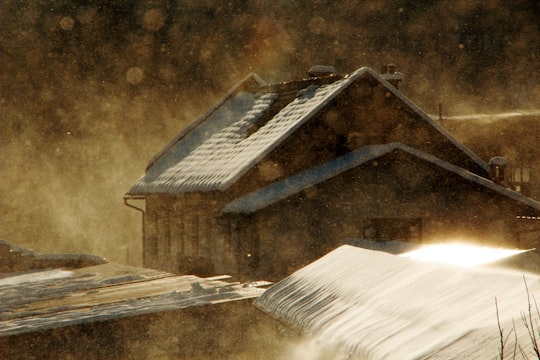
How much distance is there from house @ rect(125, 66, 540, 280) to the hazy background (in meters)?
7.89

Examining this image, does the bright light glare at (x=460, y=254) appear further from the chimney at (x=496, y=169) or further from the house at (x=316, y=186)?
the chimney at (x=496, y=169)

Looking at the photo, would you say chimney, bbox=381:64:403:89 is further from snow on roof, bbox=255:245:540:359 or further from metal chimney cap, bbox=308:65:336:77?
snow on roof, bbox=255:245:540:359

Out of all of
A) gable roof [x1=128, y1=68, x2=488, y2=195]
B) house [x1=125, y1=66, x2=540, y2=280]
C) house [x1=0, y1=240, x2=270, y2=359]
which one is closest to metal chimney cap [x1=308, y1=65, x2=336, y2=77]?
house [x1=125, y1=66, x2=540, y2=280]

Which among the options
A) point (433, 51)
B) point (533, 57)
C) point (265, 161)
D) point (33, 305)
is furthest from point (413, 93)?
point (33, 305)

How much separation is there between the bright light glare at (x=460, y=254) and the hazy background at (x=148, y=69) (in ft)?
65.2

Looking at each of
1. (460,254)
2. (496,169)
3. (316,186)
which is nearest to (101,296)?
(460,254)

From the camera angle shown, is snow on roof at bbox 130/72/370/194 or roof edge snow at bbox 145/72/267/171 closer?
snow on roof at bbox 130/72/370/194

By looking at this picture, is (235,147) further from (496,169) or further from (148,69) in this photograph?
(148,69)

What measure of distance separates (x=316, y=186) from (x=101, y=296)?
653 cm

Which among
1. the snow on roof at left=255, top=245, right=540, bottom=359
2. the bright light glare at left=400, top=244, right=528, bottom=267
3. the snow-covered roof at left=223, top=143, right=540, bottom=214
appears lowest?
the snow on roof at left=255, top=245, right=540, bottom=359

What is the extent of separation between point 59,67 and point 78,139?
2.66 meters

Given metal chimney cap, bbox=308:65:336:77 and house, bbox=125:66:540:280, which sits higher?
metal chimney cap, bbox=308:65:336:77

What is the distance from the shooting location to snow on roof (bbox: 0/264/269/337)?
8.13 m

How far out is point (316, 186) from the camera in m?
15.5
